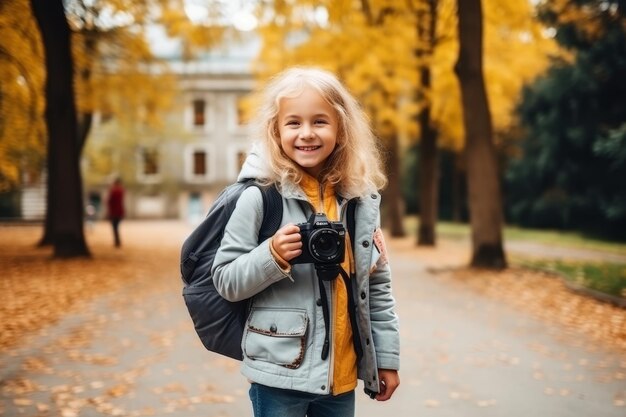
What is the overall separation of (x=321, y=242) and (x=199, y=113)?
48.6 m

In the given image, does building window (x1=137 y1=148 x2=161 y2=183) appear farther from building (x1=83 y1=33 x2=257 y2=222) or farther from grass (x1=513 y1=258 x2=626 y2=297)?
grass (x1=513 y1=258 x2=626 y2=297)

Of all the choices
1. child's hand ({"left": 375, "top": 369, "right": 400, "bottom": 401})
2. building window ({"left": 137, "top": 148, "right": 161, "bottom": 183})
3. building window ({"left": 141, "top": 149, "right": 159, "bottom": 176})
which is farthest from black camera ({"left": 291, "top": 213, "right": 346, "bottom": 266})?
building window ({"left": 141, "top": 149, "right": 159, "bottom": 176})

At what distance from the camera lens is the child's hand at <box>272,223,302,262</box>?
0.14ft

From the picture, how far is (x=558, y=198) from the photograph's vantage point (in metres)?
27.4

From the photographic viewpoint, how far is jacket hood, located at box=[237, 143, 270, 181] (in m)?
2.18

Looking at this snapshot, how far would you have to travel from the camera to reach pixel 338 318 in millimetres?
2158

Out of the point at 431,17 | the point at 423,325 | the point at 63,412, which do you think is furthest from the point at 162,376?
the point at 431,17

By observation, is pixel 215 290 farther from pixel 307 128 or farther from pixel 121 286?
pixel 121 286

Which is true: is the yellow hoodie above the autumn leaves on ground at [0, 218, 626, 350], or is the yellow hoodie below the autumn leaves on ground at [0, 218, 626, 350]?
above

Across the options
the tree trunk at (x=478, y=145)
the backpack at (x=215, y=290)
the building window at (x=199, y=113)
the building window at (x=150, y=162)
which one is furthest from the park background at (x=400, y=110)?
the building window at (x=199, y=113)

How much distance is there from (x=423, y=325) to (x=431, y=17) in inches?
440

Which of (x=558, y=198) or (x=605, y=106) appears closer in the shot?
(x=605, y=106)

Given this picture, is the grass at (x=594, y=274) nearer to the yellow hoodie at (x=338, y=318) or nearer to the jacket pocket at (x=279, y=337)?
the yellow hoodie at (x=338, y=318)

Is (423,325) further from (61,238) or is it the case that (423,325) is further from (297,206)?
(61,238)
